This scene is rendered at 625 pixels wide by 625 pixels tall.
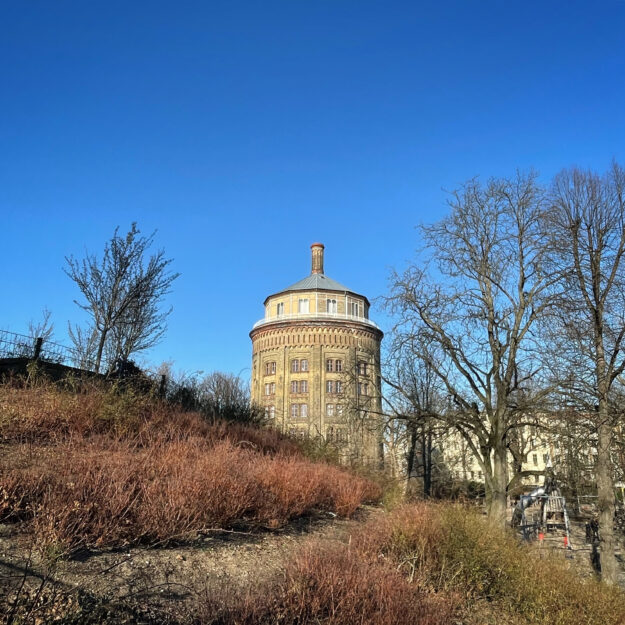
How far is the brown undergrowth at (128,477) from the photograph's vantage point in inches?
223

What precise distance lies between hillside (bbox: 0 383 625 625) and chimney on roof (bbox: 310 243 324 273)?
143 feet

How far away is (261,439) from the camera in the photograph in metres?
13.3

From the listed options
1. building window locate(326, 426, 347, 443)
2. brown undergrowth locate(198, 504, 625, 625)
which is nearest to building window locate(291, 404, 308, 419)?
building window locate(326, 426, 347, 443)

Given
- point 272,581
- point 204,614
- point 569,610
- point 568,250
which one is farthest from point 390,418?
point 204,614

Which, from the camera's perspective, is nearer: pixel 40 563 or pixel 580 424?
pixel 40 563

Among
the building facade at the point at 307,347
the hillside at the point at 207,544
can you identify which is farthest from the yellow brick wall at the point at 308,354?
the hillside at the point at 207,544

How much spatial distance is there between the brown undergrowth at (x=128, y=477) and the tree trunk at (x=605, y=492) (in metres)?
6.21

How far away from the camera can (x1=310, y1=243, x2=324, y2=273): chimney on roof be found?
53656mm

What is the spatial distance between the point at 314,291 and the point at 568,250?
115ft

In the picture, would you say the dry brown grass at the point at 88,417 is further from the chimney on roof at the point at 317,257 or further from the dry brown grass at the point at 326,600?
the chimney on roof at the point at 317,257

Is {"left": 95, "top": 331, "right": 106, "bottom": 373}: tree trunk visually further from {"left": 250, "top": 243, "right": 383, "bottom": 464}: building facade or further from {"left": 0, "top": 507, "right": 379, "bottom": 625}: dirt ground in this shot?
{"left": 250, "top": 243, "right": 383, "bottom": 464}: building facade

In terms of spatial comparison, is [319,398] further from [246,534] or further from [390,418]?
[246,534]

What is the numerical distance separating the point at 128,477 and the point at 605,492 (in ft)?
38.2

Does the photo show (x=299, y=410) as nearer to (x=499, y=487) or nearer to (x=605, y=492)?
(x=499, y=487)
